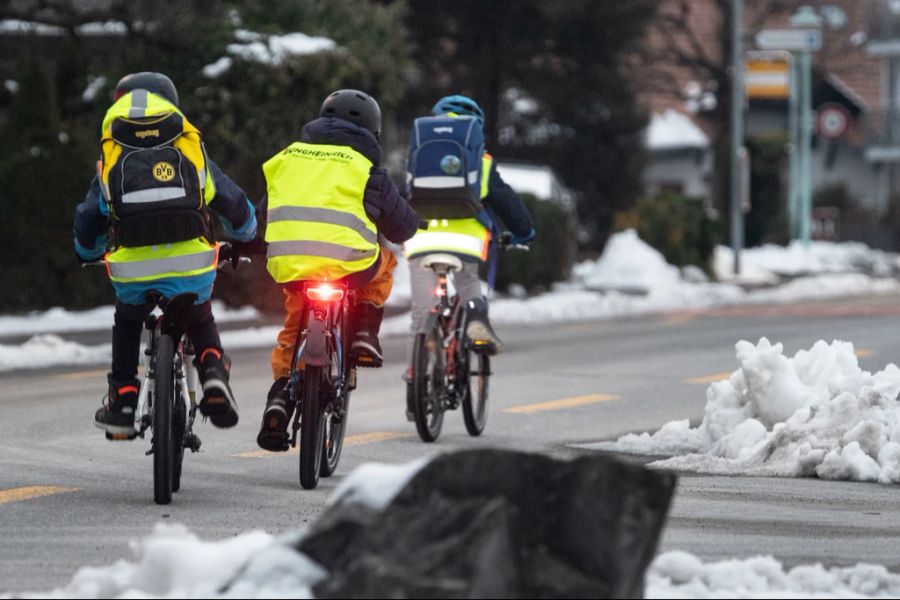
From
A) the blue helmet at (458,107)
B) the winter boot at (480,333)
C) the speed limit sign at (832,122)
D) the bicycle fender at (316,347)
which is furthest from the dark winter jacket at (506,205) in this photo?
the speed limit sign at (832,122)

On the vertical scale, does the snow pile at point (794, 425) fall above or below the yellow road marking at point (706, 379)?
above

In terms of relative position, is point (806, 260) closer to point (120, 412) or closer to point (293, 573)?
point (120, 412)

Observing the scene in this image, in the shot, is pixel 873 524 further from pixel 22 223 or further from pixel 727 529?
pixel 22 223

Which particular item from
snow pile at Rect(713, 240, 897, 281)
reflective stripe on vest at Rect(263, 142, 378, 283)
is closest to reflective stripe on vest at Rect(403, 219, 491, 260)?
reflective stripe on vest at Rect(263, 142, 378, 283)

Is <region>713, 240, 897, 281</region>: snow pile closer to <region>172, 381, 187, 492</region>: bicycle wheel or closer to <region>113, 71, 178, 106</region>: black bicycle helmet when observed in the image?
<region>172, 381, 187, 492</region>: bicycle wheel

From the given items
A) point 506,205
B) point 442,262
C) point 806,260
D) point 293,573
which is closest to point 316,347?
point 442,262

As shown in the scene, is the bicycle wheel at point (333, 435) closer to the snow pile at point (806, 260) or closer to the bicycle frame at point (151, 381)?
the bicycle frame at point (151, 381)

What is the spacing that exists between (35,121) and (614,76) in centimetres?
2051

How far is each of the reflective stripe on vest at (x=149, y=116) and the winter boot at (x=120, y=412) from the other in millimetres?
814

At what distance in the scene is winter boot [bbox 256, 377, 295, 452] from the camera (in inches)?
373

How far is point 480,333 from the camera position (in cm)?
1215

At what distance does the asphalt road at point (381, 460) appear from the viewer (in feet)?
26.4

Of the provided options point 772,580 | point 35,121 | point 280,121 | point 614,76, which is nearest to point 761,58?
point 614,76

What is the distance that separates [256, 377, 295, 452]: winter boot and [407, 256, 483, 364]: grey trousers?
2.36m
